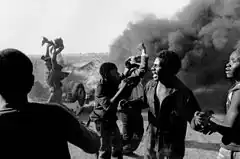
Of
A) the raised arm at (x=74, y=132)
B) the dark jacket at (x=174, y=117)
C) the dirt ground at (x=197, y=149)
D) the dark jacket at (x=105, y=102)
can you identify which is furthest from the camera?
the dirt ground at (x=197, y=149)

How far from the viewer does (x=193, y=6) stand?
17328 millimetres

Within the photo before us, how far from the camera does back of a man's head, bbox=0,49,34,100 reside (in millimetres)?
1365

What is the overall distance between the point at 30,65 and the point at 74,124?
410mm

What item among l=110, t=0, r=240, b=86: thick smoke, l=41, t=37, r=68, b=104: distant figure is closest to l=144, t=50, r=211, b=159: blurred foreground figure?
l=41, t=37, r=68, b=104: distant figure

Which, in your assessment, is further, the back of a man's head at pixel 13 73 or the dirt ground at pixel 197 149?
the dirt ground at pixel 197 149

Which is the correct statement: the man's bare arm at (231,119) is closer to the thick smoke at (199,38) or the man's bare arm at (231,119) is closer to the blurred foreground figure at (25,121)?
the blurred foreground figure at (25,121)

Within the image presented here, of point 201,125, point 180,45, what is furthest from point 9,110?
point 180,45

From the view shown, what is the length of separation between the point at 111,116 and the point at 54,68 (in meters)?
6.53

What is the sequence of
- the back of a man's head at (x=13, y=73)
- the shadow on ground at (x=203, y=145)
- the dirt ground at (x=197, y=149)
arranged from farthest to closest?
the shadow on ground at (x=203, y=145) → the dirt ground at (x=197, y=149) → the back of a man's head at (x=13, y=73)

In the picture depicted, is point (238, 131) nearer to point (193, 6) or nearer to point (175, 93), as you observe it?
point (175, 93)

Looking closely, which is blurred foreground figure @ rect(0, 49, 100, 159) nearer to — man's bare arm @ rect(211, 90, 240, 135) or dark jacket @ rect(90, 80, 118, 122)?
man's bare arm @ rect(211, 90, 240, 135)

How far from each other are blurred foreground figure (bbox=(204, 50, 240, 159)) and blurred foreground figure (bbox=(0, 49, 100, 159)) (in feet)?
4.30

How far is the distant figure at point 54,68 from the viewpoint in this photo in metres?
10.0

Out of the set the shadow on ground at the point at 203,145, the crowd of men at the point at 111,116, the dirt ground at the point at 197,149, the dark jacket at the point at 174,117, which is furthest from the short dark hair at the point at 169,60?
the shadow on ground at the point at 203,145
